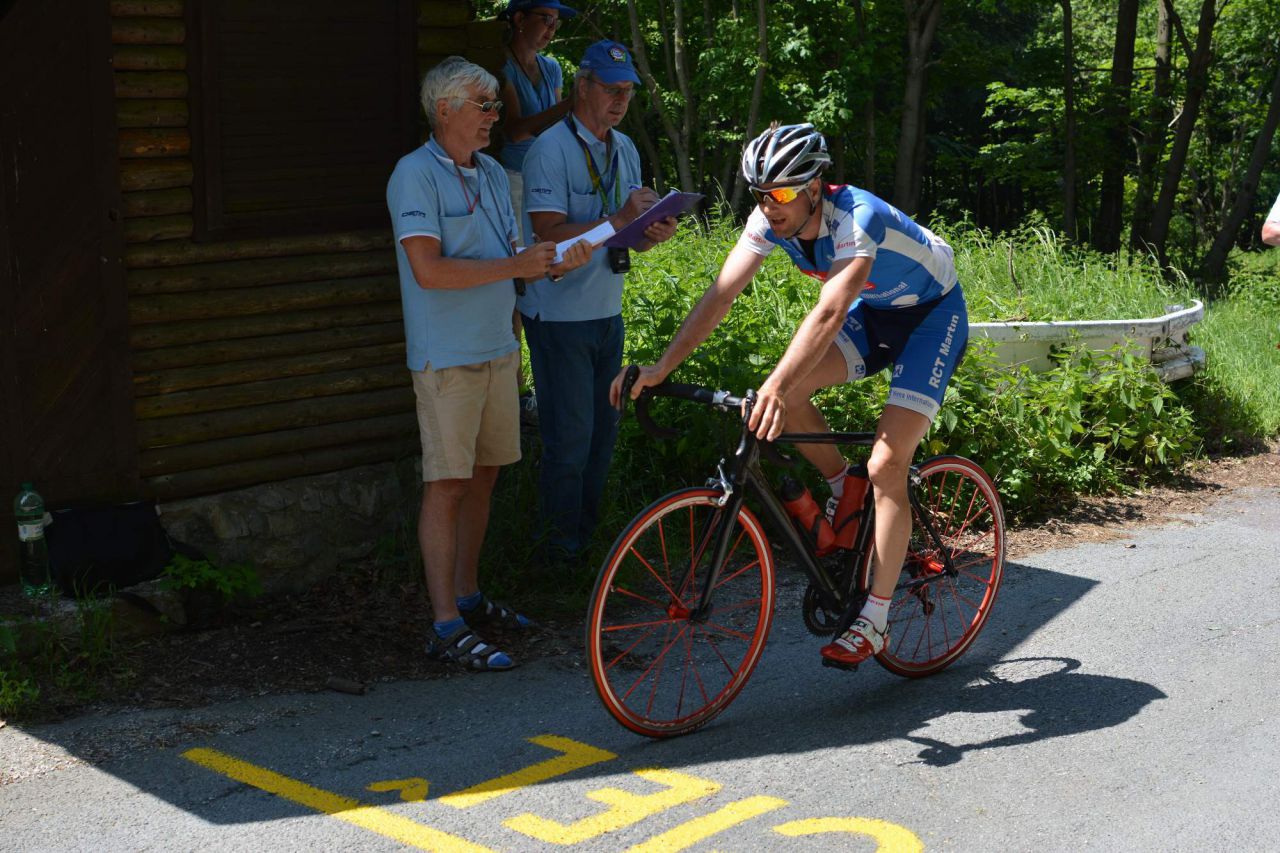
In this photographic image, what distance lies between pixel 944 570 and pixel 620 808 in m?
1.93

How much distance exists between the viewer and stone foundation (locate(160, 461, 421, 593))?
6.06 metres

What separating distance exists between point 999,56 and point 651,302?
2071cm

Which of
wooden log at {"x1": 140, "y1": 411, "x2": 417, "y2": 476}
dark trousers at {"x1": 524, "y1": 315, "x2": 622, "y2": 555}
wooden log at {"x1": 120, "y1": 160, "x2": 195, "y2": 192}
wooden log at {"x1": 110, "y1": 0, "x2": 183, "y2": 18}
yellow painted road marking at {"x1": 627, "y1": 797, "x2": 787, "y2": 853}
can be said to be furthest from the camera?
dark trousers at {"x1": 524, "y1": 315, "x2": 622, "y2": 555}

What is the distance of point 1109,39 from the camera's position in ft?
136

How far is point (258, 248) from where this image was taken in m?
6.17

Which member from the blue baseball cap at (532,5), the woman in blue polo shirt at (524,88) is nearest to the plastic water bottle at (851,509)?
the woman in blue polo shirt at (524,88)

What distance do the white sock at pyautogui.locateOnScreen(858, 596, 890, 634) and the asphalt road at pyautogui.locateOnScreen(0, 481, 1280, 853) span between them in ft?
1.20

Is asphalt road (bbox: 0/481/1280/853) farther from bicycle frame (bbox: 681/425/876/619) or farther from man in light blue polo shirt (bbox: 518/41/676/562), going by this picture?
man in light blue polo shirt (bbox: 518/41/676/562)

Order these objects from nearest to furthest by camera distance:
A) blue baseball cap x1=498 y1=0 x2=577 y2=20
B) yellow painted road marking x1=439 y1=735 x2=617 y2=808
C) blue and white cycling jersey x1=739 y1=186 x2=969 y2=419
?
yellow painted road marking x1=439 y1=735 x2=617 y2=808 < blue and white cycling jersey x1=739 y1=186 x2=969 y2=419 < blue baseball cap x1=498 y1=0 x2=577 y2=20

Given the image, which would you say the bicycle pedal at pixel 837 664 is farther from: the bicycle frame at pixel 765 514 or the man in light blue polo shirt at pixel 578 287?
the man in light blue polo shirt at pixel 578 287

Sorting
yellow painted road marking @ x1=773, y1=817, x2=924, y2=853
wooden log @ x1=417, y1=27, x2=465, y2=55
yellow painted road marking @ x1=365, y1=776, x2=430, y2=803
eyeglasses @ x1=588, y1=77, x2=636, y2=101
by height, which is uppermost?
wooden log @ x1=417, y1=27, x2=465, y2=55

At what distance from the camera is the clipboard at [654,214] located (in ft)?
17.2

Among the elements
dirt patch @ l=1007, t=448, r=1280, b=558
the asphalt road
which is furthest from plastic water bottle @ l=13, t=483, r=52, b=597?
dirt patch @ l=1007, t=448, r=1280, b=558

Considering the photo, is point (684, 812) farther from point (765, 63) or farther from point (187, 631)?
point (765, 63)
